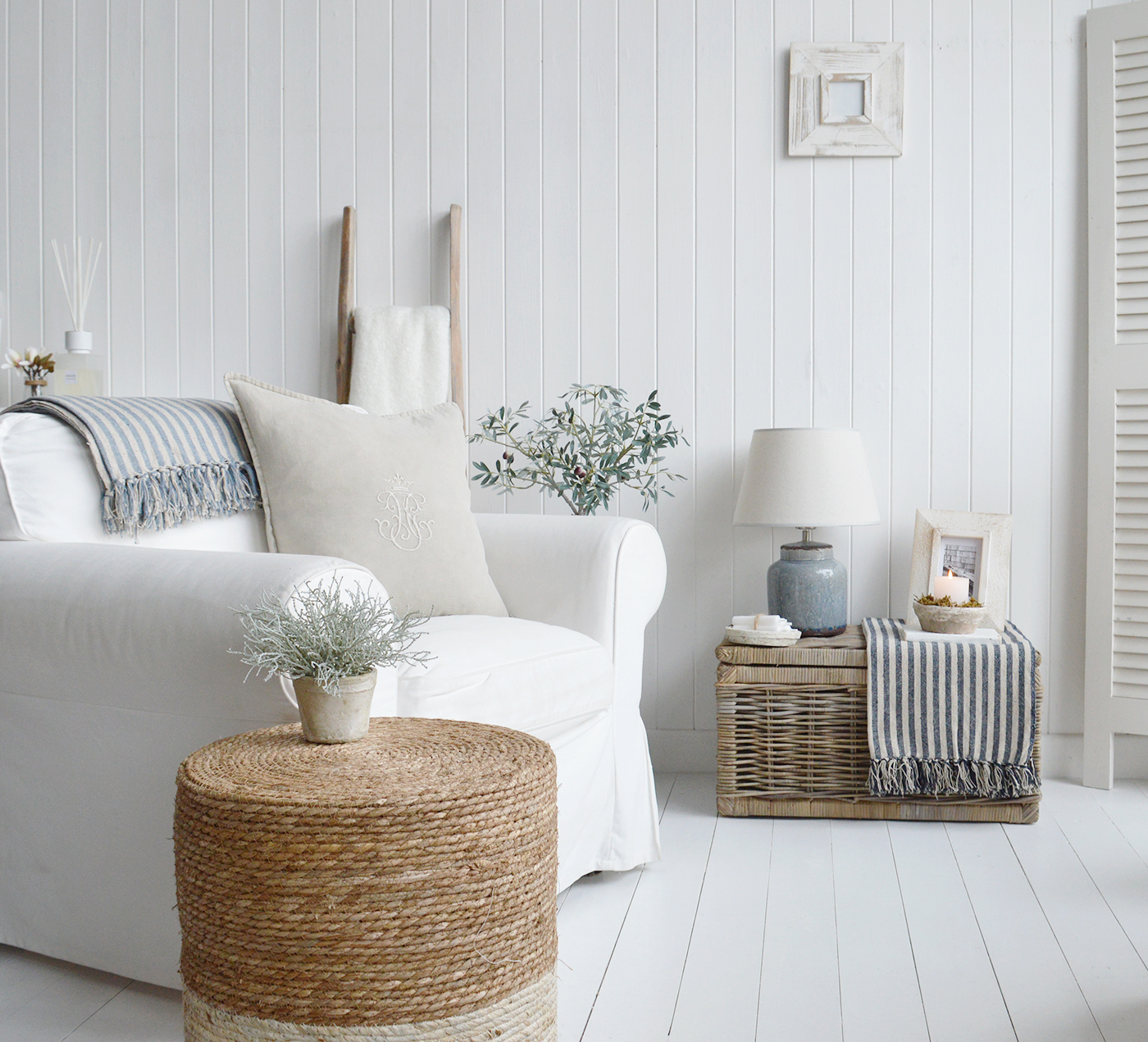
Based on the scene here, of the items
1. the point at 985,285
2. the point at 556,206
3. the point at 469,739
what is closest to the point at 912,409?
the point at 985,285

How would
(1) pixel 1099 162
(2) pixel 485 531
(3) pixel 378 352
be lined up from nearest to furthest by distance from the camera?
(2) pixel 485 531, (1) pixel 1099 162, (3) pixel 378 352

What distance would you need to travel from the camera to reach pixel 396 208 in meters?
2.84

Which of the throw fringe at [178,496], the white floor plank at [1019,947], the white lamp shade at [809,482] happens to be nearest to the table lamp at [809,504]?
the white lamp shade at [809,482]

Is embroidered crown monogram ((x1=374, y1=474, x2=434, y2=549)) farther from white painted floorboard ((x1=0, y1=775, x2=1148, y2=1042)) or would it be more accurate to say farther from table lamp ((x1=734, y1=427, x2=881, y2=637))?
table lamp ((x1=734, y1=427, x2=881, y2=637))

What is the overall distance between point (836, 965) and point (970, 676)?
87 centimetres

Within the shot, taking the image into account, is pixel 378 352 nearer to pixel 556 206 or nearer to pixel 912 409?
pixel 556 206

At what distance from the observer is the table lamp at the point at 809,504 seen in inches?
95.8

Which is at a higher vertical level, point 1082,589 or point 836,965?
point 1082,589

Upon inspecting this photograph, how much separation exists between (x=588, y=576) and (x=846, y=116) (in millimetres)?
1479

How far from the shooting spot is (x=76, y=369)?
8.89ft

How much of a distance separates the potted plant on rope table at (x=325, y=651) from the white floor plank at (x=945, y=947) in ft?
2.90

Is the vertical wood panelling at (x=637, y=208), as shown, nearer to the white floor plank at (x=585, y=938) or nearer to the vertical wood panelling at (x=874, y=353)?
the vertical wood panelling at (x=874, y=353)

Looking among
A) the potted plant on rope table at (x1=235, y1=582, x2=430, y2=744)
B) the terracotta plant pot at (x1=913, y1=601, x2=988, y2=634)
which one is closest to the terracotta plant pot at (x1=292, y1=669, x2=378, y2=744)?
the potted plant on rope table at (x1=235, y1=582, x2=430, y2=744)

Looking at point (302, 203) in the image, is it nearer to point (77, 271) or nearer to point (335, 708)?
point (77, 271)
